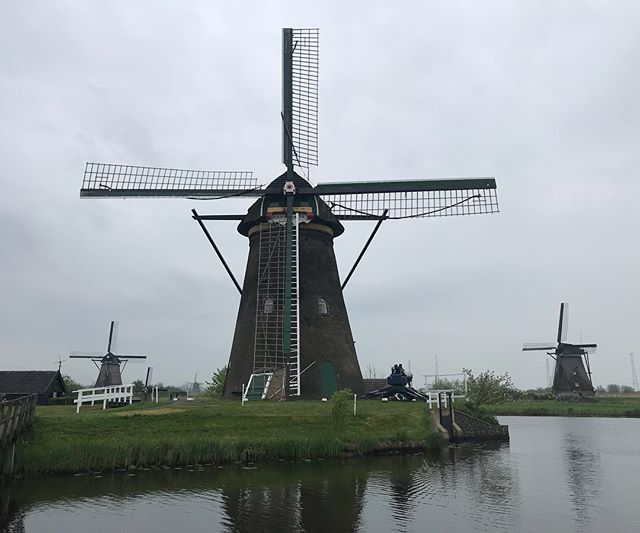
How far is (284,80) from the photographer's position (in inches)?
1032

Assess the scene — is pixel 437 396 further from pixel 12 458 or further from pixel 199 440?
pixel 12 458

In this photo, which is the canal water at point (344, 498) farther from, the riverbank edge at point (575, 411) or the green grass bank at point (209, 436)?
the riverbank edge at point (575, 411)

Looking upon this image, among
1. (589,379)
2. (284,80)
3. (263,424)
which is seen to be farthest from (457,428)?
(589,379)

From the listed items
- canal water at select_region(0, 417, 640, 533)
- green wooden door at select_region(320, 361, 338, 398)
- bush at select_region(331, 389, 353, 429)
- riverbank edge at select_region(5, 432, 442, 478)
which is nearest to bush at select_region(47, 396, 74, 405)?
riverbank edge at select_region(5, 432, 442, 478)

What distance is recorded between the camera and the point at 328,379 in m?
22.6

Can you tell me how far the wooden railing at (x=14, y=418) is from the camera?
1289 centimetres

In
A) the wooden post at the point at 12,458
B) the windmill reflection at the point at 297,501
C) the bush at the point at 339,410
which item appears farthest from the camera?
the bush at the point at 339,410

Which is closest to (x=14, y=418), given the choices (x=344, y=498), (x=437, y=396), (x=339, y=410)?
(x=344, y=498)

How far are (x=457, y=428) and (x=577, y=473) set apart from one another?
586 centimetres

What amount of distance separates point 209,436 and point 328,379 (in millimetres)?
7530

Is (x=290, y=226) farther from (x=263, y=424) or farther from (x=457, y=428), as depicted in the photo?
(x=457, y=428)

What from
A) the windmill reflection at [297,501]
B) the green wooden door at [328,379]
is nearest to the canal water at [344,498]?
the windmill reflection at [297,501]

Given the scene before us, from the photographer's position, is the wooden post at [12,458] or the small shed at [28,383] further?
the small shed at [28,383]

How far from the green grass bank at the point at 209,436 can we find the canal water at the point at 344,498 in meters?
0.66
